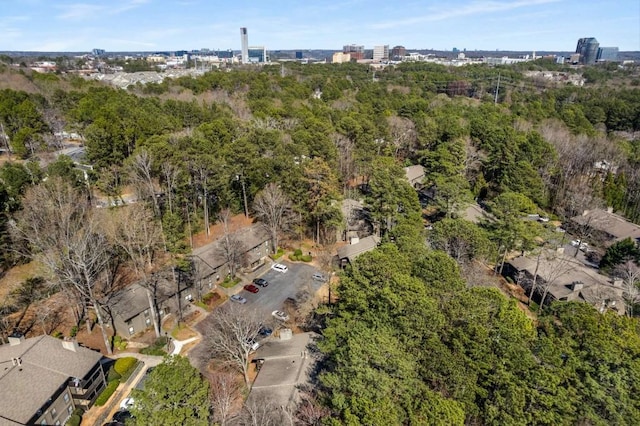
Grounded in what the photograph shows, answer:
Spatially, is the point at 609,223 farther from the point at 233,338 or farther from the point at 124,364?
the point at 124,364

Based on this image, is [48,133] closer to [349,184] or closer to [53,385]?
[349,184]

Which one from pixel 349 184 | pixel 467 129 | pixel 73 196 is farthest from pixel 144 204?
pixel 467 129

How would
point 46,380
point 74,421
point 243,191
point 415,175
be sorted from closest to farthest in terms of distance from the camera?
point 46,380
point 74,421
point 243,191
point 415,175

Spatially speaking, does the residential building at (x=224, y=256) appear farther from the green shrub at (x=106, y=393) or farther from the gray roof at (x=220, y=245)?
the green shrub at (x=106, y=393)

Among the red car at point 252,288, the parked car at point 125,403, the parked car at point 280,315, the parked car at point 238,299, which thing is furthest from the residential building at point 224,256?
the parked car at point 125,403

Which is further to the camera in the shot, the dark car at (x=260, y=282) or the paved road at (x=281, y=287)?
the dark car at (x=260, y=282)

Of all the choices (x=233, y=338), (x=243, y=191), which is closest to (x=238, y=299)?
(x=233, y=338)

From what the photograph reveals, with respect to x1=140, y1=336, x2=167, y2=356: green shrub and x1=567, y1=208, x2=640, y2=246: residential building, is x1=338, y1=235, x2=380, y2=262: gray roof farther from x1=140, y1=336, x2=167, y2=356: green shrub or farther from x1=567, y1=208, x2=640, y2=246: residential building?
x1=567, y1=208, x2=640, y2=246: residential building
